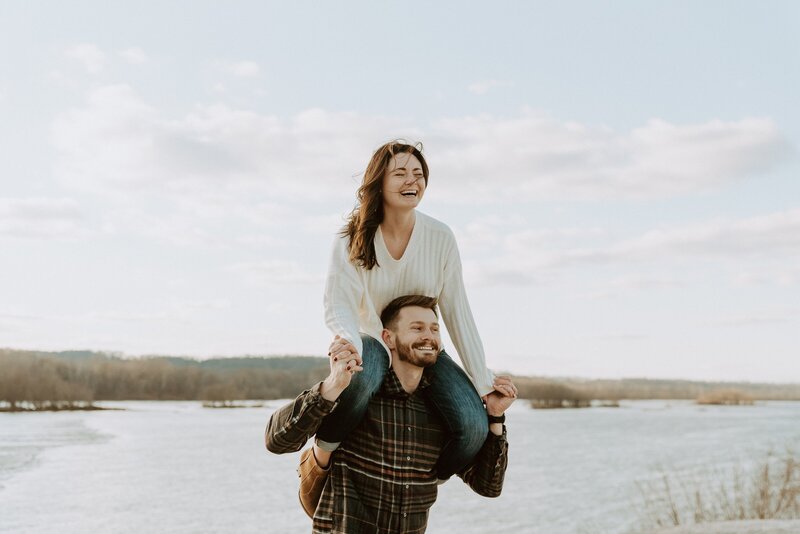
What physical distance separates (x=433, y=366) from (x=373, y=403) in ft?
0.95

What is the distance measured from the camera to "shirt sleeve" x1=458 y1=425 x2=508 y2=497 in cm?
378

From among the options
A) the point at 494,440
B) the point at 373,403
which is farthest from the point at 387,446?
the point at 494,440

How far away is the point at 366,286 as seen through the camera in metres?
3.62

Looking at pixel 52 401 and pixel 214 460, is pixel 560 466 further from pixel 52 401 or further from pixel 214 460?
pixel 52 401

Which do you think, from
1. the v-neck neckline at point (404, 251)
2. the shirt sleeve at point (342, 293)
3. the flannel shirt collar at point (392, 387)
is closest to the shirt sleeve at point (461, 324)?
the v-neck neckline at point (404, 251)

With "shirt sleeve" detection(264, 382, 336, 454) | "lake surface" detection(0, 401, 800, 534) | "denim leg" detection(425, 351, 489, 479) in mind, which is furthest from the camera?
"lake surface" detection(0, 401, 800, 534)

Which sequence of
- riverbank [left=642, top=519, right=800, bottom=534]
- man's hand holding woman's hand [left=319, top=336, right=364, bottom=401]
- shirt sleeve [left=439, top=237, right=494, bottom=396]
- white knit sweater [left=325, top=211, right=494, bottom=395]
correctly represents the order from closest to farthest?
1. man's hand holding woman's hand [left=319, top=336, right=364, bottom=401]
2. white knit sweater [left=325, top=211, right=494, bottom=395]
3. shirt sleeve [left=439, top=237, right=494, bottom=396]
4. riverbank [left=642, top=519, right=800, bottom=534]

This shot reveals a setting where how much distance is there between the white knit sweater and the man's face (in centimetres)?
7

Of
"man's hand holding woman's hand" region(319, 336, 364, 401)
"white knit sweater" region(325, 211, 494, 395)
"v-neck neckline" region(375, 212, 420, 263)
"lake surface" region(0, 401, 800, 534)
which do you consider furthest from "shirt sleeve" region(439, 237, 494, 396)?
"lake surface" region(0, 401, 800, 534)

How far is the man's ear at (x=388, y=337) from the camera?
141 inches

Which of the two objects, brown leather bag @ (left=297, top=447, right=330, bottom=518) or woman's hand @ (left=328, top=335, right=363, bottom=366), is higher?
woman's hand @ (left=328, top=335, right=363, bottom=366)

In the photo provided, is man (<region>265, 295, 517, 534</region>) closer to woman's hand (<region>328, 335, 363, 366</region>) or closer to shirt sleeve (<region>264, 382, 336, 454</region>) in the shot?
shirt sleeve (<region>264, 382, 336, 454</region>)

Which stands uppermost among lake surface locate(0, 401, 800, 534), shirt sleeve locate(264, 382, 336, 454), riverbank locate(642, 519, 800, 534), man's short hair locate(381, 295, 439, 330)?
man's short hair locate(381, 295, 439, 330)

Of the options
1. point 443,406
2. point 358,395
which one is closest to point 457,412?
point 443,406
